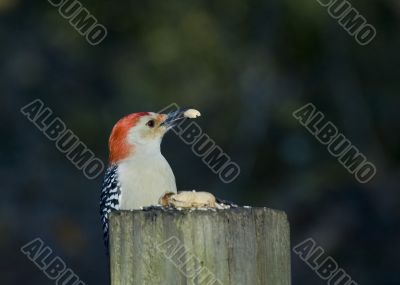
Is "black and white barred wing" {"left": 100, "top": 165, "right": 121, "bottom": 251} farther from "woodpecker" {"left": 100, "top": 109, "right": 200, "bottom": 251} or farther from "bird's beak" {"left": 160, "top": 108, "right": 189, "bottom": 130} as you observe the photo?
"bird's beak" {"left": 160, "top": 108, "right": 189, "bottom": 130}

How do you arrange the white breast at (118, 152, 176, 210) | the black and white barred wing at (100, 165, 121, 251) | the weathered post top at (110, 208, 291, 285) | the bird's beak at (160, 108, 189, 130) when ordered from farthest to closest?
the bird's beak at (160, 108, 189, 130) < the black and white barred wing at (100, 165, 121, 251) < the white breast at (118, 152, 176, 210) < the weathered post top at (110, 208, 291, 285)

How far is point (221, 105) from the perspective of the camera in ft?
42.2

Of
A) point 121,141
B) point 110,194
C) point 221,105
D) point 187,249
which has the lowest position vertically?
point 187,249

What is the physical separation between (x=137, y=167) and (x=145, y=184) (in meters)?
0.23

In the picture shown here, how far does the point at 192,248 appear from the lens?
2.68 metres

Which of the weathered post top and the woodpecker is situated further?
the woodpecker

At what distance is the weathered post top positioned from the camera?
105 inches

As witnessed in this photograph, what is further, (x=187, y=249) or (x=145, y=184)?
(x=145, y=184)

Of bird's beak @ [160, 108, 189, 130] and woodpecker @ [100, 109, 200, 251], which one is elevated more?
bird's beak @ [160, 108, 189, 130]

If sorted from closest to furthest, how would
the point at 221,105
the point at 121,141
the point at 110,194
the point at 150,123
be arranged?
the point at 110,194, the point at 121,141, the point at 150,123, the point at 221,105

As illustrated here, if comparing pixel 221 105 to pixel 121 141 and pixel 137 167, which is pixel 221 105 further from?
pixel 137 167

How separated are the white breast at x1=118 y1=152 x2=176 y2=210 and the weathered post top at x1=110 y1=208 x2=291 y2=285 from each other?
2774mm

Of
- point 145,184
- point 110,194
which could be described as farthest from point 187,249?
point 110,194

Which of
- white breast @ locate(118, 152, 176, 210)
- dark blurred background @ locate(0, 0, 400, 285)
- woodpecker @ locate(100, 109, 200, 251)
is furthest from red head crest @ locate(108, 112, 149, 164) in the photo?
dark blurred background @ locate(0, 0, 400, 285)
